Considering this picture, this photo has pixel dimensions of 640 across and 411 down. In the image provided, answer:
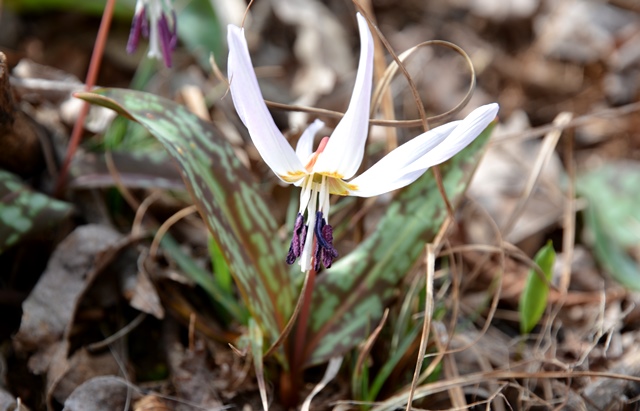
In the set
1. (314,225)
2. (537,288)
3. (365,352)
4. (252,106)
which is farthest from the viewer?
(537,288)

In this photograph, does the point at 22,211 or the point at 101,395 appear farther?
the point at 22,211

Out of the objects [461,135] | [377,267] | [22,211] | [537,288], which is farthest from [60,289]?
[537,288]

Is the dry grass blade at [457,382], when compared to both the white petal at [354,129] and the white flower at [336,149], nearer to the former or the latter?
the white flower at [336,149]

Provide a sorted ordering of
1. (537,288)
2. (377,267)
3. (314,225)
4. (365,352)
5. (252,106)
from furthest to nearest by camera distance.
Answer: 1. (537,288)
2. (377,267)
3. (365,352)
4. (314,225)
5. (252,106)

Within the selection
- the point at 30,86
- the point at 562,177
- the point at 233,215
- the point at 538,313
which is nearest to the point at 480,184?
the point at 562,177

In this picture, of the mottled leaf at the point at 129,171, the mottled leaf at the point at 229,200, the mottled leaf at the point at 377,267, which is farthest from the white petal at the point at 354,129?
the mottled leaf at the point at 129,171

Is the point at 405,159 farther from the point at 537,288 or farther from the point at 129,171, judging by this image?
the point at 129,171

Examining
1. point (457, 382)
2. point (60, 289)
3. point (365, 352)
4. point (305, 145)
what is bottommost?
point (457, 382)

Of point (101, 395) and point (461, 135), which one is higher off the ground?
point (461, 135)
